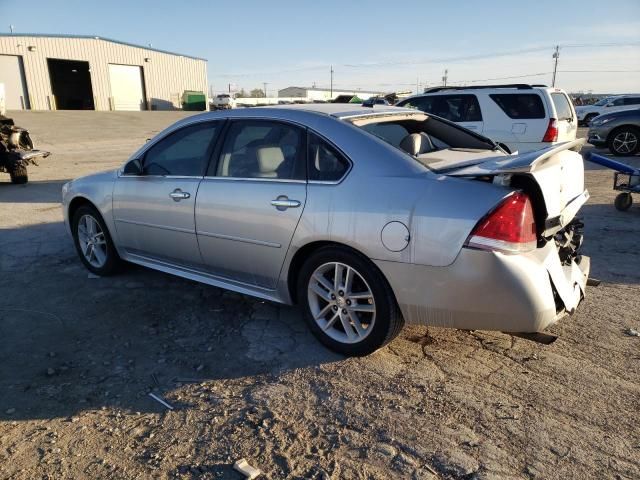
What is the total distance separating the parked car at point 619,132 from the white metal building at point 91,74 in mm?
38721

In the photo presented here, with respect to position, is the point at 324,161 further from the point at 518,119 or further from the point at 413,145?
the point at 518,119

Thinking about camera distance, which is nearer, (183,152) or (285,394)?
(285,394)

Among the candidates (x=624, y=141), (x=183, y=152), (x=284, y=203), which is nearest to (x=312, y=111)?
(x=284, y=203)

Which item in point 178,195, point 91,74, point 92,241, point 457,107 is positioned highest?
point 91,74

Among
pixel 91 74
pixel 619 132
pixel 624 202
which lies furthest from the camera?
pixel 91 74

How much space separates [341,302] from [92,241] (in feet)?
9.81

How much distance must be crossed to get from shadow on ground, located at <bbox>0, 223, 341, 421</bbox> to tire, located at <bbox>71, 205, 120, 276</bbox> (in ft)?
0.41

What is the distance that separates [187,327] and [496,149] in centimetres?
288

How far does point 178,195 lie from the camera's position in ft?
13.0

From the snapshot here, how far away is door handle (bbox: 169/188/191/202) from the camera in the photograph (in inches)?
154

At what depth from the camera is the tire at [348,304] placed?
302 cm

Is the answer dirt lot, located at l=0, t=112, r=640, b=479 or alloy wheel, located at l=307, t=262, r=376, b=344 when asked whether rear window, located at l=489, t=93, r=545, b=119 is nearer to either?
dirt lot, located at l=0, t=112, r=640, b=479

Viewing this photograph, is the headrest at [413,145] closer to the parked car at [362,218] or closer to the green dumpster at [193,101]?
the parked car at [362,218]

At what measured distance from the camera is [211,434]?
8.41ft
